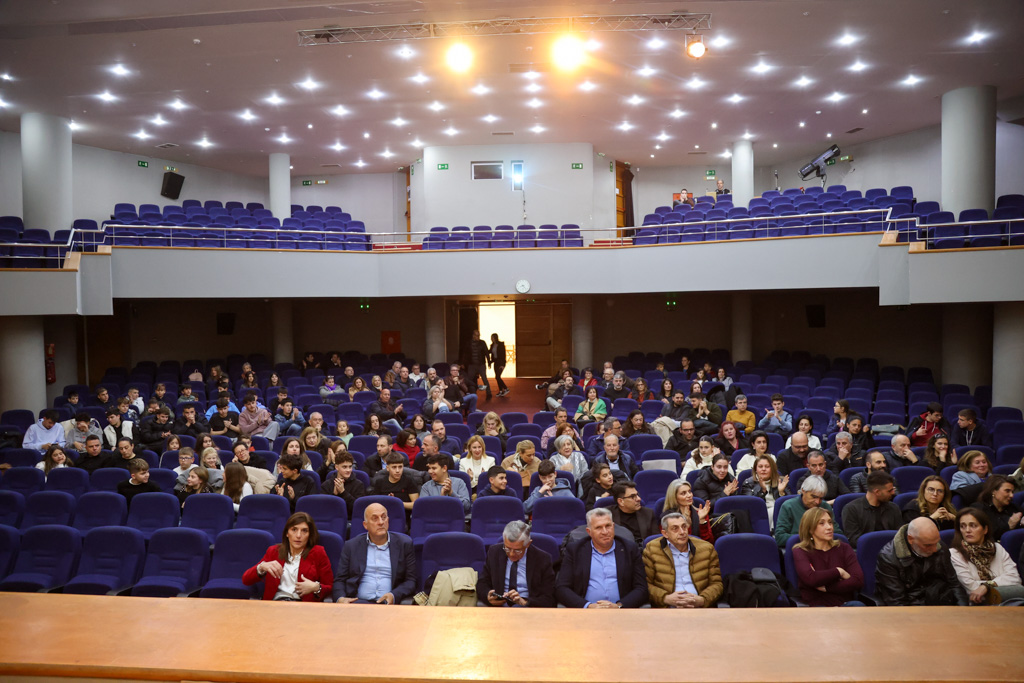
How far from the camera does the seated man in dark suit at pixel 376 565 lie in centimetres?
439

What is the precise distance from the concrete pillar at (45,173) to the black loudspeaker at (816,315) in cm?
1582

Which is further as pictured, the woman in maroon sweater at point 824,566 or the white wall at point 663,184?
the white wall at point 663,184

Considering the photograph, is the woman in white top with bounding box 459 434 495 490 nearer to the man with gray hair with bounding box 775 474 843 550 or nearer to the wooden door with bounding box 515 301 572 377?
the man with gray hair with bounding box 775 474 843 550

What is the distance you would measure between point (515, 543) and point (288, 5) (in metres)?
8.33

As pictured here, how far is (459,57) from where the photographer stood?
11.3 metres

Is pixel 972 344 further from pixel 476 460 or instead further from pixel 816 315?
pixel 476 460

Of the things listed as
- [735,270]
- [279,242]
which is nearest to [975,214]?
[735,270]

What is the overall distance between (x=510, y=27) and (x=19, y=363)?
32.7 feet

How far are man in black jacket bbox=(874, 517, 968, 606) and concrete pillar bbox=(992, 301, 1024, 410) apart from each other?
Answer: 27.6ft

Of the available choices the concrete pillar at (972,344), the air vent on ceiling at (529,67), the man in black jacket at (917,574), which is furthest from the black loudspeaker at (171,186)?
the man in black jacket at (917,574)

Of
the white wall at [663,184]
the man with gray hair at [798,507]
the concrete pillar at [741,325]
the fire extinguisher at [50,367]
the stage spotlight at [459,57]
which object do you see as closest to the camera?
the man with gray hair at [798,507]

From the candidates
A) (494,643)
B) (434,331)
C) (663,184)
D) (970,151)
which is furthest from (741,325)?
(494,643)

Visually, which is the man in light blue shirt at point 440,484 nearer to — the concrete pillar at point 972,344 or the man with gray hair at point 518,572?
the man with gray hair at point 518,572

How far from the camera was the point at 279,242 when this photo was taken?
14109 millimetres
